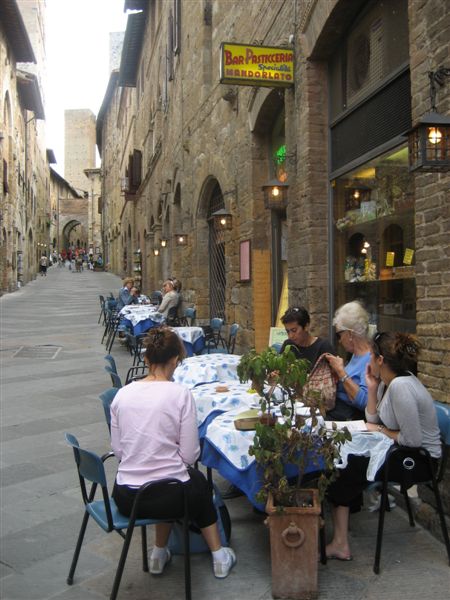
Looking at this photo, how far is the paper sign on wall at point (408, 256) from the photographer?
16.1ft

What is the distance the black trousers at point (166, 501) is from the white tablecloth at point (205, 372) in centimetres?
197

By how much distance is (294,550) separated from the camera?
271 cm

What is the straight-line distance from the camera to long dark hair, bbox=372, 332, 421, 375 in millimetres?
3113

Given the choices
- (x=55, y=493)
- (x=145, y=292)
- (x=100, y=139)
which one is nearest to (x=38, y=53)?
(x=100, y=139)

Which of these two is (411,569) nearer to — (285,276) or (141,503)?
(141,503)

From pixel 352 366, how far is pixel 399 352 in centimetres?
67

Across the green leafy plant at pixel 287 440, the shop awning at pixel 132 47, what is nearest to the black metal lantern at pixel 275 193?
the green leafy plant at pixel 287 440

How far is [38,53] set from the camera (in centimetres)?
4241

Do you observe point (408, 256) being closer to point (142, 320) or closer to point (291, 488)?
point (291, 488)

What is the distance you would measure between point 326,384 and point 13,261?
999 inches

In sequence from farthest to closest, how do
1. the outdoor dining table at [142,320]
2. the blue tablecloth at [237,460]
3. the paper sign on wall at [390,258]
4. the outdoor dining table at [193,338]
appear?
the outdoor dining table at [142,320] < the outdoor dining table at [193,338] < the paper sign on wall at [390,258] < the blue tablecloth at [237,460]

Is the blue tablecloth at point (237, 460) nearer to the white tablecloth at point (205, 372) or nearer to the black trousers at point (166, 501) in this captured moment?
the black trousers at point (166, 501)

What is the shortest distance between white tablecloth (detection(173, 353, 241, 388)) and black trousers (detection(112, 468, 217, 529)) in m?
1.97

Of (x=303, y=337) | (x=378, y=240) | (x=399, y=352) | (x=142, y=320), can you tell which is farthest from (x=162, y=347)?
(x=142, y=320)
